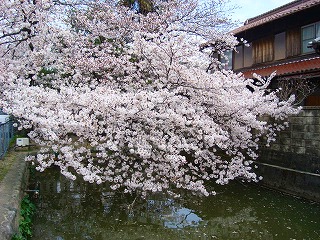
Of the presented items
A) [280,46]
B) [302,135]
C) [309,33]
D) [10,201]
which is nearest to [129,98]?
[10,201]

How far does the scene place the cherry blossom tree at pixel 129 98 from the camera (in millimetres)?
7750

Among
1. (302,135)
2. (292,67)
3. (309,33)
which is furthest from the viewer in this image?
(309,33)

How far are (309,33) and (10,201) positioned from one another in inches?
551

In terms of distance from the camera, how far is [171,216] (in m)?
9.46

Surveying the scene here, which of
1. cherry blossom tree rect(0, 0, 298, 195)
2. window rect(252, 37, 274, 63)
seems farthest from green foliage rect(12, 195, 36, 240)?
window rect(252, 37, 274, 63)

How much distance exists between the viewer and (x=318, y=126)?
35.5 ft

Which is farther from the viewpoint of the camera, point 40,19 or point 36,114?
point 40,19

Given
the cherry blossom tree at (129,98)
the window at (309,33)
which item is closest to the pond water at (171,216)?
the cherry blossom tree at (129,98)

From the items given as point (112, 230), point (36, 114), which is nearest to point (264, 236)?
point (112, 230)

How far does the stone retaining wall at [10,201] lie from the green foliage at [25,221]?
199 millimetres

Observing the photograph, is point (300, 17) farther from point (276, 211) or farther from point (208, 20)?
point (276, 211)

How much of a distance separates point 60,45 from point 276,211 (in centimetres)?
950

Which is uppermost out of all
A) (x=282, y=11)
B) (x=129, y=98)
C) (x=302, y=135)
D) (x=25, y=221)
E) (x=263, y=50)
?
(x=282, y=11)

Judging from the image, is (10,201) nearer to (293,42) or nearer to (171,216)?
(171,216)
